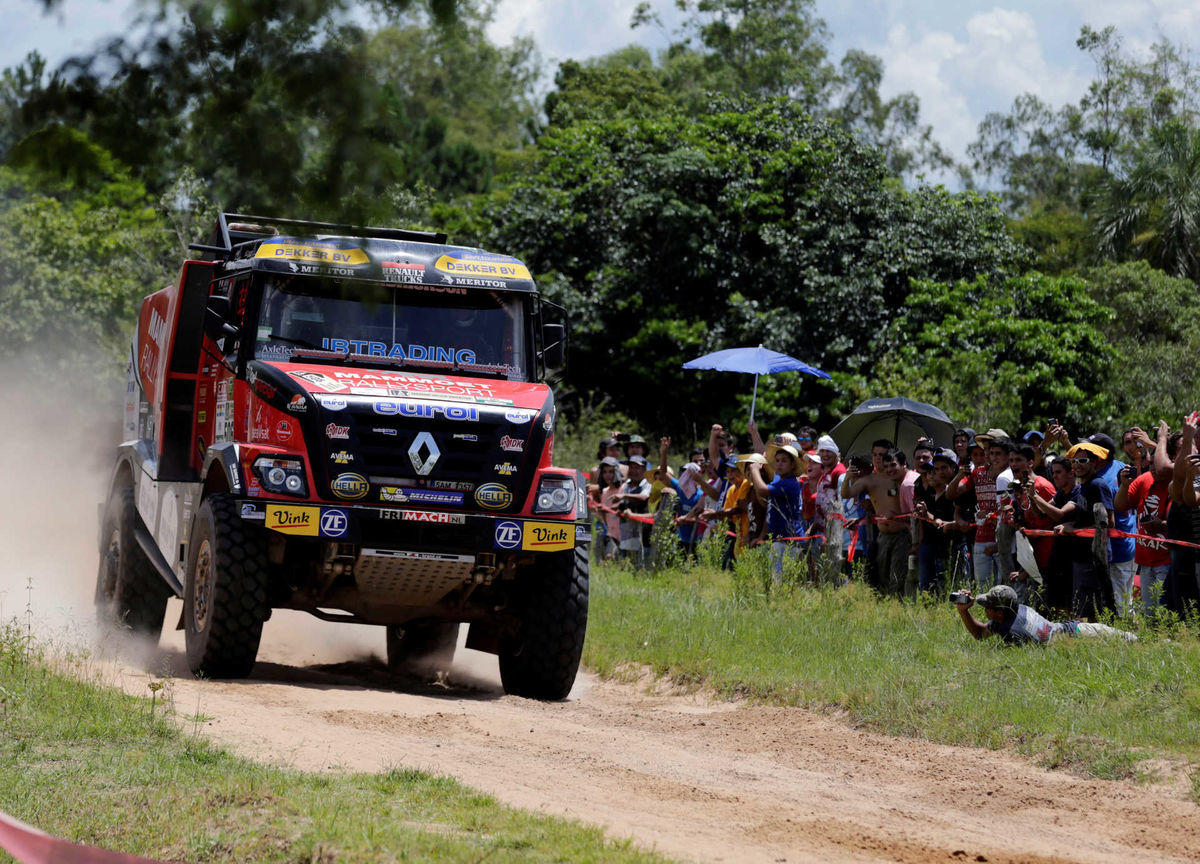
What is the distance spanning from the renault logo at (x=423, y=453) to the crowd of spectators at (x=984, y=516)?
4.71 m

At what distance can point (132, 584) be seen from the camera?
12.7 meters

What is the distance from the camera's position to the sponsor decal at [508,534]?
33.2 feet

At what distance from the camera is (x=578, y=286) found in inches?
1231

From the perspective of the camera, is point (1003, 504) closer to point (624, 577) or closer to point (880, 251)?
point (624, 577)

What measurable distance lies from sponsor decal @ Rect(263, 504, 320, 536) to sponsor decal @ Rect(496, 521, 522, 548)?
129 centimetres

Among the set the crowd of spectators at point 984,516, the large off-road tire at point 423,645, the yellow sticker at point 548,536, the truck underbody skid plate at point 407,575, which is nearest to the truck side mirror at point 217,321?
the truck underbody skid plate at point 407,575

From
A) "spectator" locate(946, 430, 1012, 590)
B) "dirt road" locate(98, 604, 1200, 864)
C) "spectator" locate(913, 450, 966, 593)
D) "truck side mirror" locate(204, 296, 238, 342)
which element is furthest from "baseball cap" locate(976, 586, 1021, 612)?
"truck side mirror" locate(204, 296, 238, 342)

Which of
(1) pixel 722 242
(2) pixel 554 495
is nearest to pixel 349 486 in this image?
(2) pixel 554 495

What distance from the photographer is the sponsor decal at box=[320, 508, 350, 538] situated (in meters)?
9.78

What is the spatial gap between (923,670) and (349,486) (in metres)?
4.38

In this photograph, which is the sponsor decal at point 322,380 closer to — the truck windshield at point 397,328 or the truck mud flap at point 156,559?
the truck windshield at point 397,328

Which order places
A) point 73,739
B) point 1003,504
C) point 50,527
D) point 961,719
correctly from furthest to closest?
point 50,527
point 1003,504
point 961,719
point 73,739

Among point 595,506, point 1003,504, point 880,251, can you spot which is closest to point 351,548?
Answer: point 1003,504

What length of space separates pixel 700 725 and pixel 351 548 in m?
2.79
